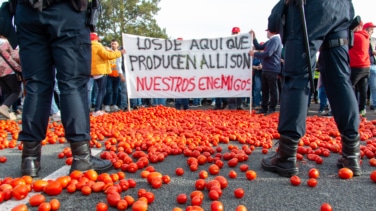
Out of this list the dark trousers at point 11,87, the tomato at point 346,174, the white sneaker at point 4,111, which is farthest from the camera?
the dark trousers at point 11,87

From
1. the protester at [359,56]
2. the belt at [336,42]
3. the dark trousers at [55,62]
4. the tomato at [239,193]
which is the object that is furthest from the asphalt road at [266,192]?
the protester at [359,56]

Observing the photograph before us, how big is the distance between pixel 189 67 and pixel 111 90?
3.32 m

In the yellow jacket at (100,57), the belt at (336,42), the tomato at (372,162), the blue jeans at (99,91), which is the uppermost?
the yellow jacket at (100,57)

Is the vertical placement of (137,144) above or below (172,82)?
below

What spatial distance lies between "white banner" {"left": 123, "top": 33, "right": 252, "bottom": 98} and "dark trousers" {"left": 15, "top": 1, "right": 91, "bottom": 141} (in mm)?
5172

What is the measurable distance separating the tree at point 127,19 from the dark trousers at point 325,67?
118 feet

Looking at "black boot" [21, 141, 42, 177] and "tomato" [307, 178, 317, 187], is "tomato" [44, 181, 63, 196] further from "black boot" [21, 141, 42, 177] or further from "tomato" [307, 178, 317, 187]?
"tomato" [307, 178, 317, 187]

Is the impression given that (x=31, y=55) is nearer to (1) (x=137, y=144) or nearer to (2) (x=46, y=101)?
(2) (x=46, y=101)

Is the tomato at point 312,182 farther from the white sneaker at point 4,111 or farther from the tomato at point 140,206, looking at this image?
the white sneaker at point 4,111

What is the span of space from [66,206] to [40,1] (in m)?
1.51

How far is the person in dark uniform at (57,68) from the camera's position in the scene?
7.98ft

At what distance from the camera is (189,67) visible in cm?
770

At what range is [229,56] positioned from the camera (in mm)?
7570

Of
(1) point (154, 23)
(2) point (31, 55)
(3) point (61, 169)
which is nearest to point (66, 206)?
(3) point (61, 169)
